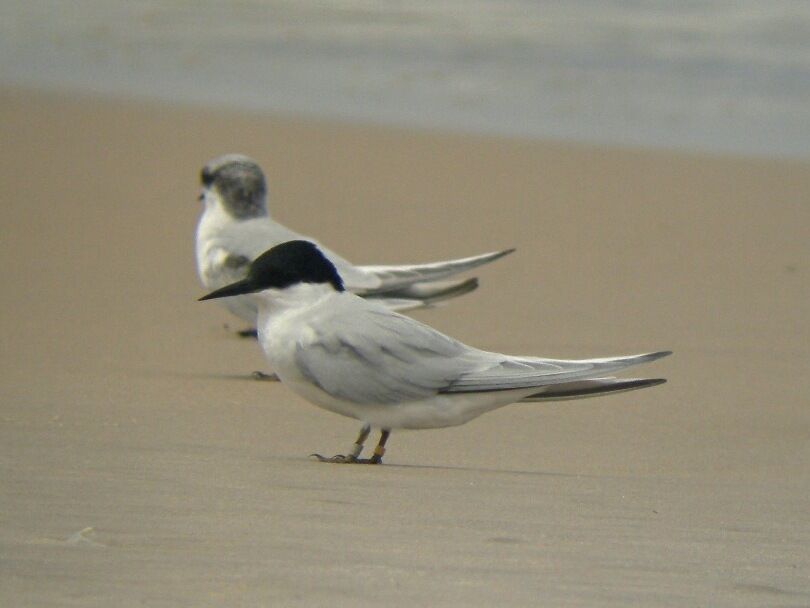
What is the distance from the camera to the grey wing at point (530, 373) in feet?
17.8

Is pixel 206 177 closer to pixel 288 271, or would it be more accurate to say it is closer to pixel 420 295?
pixel 420 295

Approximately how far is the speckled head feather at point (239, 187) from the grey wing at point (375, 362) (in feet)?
10.9

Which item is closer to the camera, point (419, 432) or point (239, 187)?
point (419, 432)

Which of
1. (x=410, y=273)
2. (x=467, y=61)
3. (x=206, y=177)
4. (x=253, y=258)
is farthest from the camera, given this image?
(x=467, y=61)

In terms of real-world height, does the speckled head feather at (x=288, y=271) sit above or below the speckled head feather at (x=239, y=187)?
above

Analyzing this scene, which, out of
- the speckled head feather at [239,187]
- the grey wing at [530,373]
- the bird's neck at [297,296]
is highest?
the bird's neck at [297,296]

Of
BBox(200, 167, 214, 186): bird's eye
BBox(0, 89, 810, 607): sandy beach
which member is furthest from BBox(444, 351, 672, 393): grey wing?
BBox(200, 167, 214, 186): bird's eye

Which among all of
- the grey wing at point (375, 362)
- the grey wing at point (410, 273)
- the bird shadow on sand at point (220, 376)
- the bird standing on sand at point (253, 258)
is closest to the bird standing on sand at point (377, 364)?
the grey wing at point (375, 362)

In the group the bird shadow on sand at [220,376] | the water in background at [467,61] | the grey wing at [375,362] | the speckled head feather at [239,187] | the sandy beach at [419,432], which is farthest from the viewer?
the water in background at [467,61]

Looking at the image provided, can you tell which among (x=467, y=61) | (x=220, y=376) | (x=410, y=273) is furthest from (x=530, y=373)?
(x=467, y=61)

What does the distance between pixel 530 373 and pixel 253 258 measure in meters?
2.76

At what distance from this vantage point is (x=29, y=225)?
1108cm

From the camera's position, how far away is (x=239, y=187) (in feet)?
28.8

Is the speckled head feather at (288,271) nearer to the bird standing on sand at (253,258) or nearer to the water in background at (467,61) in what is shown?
the bird standing on sand at (253,258)
